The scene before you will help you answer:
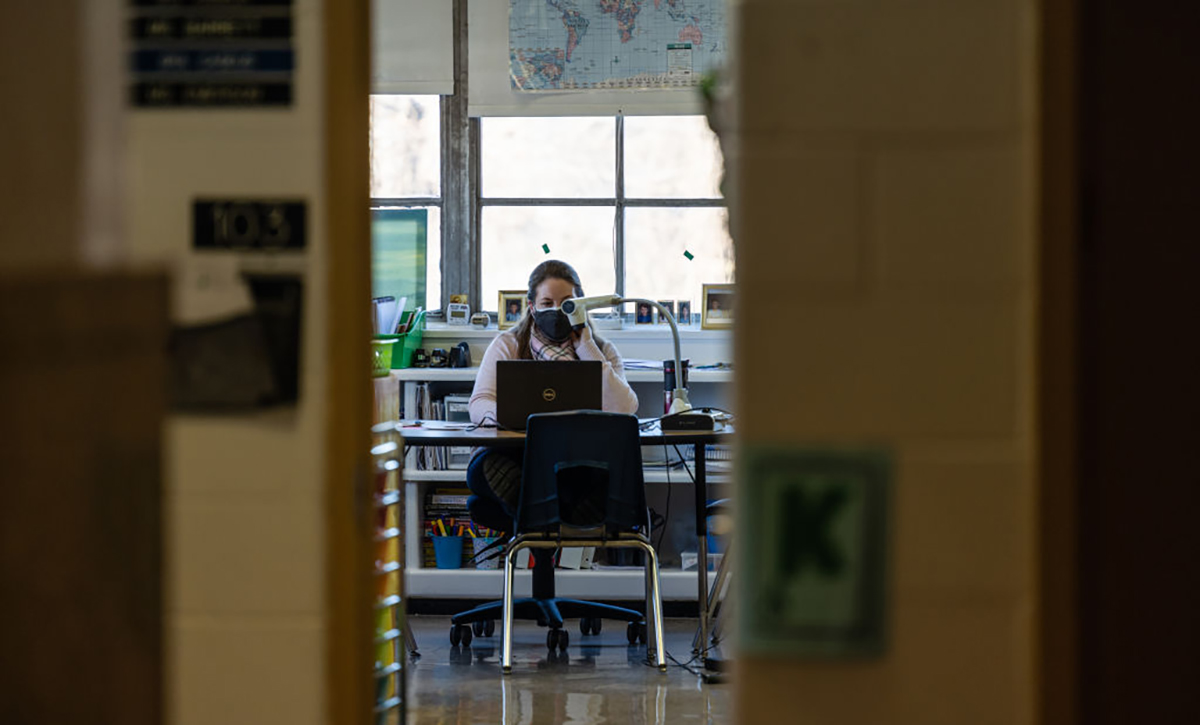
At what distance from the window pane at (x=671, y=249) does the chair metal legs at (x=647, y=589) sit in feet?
5.40

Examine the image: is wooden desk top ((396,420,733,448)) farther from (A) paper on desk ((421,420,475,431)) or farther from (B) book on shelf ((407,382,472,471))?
(B) book on shelf ((407,382,472,471))

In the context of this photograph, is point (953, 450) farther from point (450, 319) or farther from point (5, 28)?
point (450, 319)

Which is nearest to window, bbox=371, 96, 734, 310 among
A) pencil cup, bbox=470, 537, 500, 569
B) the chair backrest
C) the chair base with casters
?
pencil cup, bbox=470, 537, 500, 569

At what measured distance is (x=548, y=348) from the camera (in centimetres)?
441

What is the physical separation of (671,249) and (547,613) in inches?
74.4

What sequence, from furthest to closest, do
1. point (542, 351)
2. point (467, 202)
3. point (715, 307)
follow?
1. point (467, 202)
2. point (715, 307)
3. point (542, 351)

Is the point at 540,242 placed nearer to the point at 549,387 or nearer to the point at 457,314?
the point at 457,314

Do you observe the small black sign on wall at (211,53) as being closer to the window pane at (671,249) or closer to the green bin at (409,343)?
the green bin at (409,343)

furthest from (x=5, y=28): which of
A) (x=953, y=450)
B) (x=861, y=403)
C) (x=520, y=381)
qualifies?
(x=520, y=381)

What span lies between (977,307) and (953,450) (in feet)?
0.50

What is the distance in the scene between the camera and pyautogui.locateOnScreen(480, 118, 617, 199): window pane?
5.18m

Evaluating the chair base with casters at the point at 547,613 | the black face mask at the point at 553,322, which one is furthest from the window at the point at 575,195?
the chair base with casters at the point at 547,613

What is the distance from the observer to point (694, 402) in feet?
16.0

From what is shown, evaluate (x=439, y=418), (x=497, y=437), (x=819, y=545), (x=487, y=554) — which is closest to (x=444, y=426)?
(x=497, y=437)
